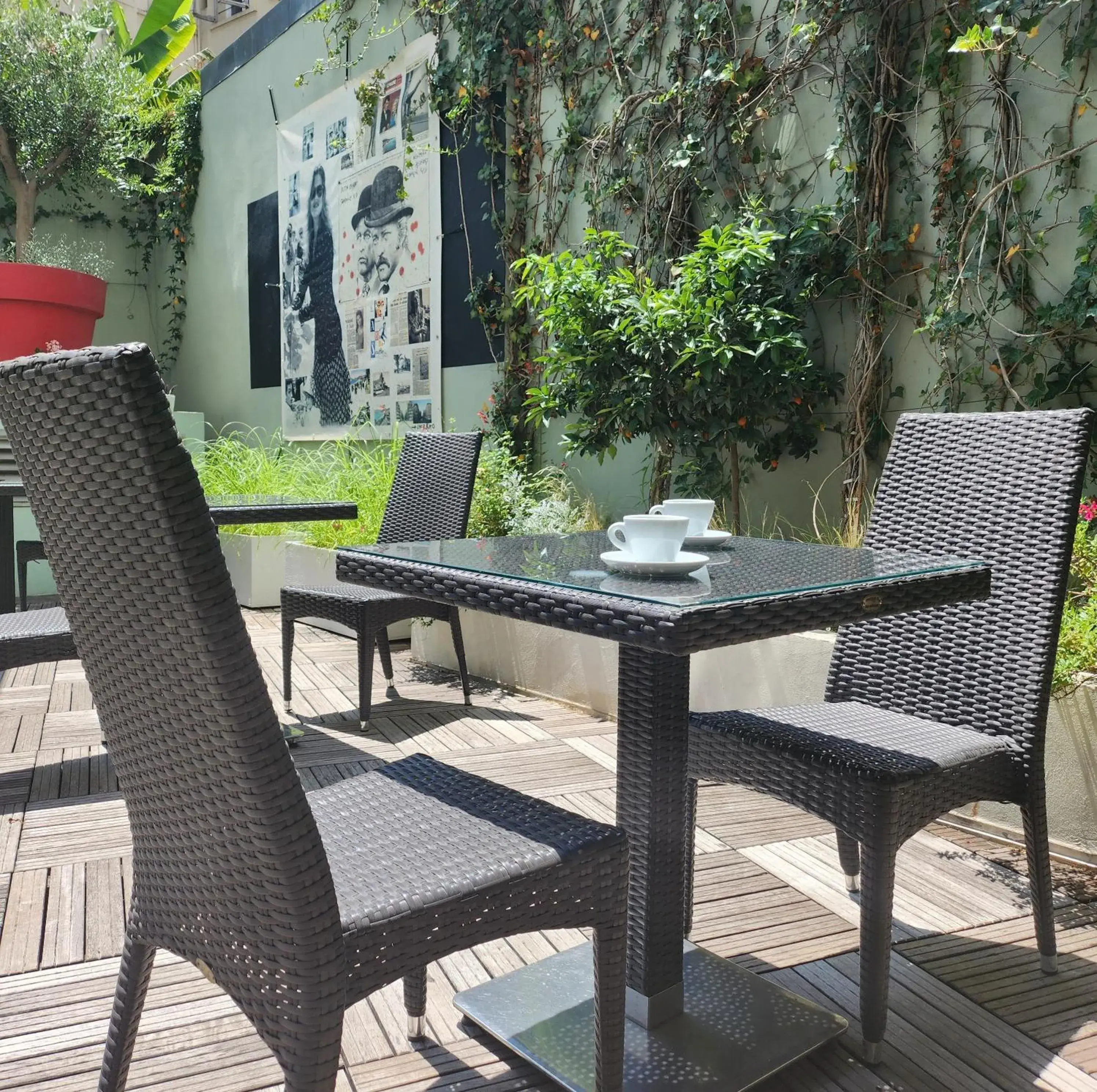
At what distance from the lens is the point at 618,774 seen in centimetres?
164

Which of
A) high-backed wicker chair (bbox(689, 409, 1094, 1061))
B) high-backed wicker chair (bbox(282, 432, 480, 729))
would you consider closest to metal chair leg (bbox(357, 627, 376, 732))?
high-backed wicker chair (bbox(282, 432, 480, 729))

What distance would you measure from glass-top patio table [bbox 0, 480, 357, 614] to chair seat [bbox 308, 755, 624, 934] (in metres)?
1.69

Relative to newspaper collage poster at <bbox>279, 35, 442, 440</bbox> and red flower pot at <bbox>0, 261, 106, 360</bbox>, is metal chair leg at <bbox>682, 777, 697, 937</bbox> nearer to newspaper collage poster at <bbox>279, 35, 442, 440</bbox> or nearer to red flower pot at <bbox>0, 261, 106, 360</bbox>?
newspaper collage poster at <bbox>279, 35, 442, 440</bbox>

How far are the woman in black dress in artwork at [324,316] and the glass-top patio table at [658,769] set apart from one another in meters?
5.56

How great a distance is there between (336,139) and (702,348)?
4528 millimetres

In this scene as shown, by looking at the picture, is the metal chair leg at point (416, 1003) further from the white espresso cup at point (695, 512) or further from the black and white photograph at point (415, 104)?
the black and white photograph at point (415, 104)

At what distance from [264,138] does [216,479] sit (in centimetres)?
322

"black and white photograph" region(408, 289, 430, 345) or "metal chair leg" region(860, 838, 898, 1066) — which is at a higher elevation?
"black and white photograph" region(408, 289, 430, 345)

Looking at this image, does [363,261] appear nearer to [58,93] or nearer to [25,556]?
[25,556]

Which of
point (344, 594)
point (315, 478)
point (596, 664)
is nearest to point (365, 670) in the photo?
point (344, 594)

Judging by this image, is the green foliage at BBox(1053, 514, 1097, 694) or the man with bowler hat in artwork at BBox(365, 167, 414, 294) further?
the man with bowler hat in artwork at BBox(365, 167, 414, 294)

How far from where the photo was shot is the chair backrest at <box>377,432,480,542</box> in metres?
3.86

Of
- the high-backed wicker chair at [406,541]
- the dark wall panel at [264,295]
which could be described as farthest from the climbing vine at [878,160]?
the dark wall panel at [264,295]

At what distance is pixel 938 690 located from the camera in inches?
80.3
